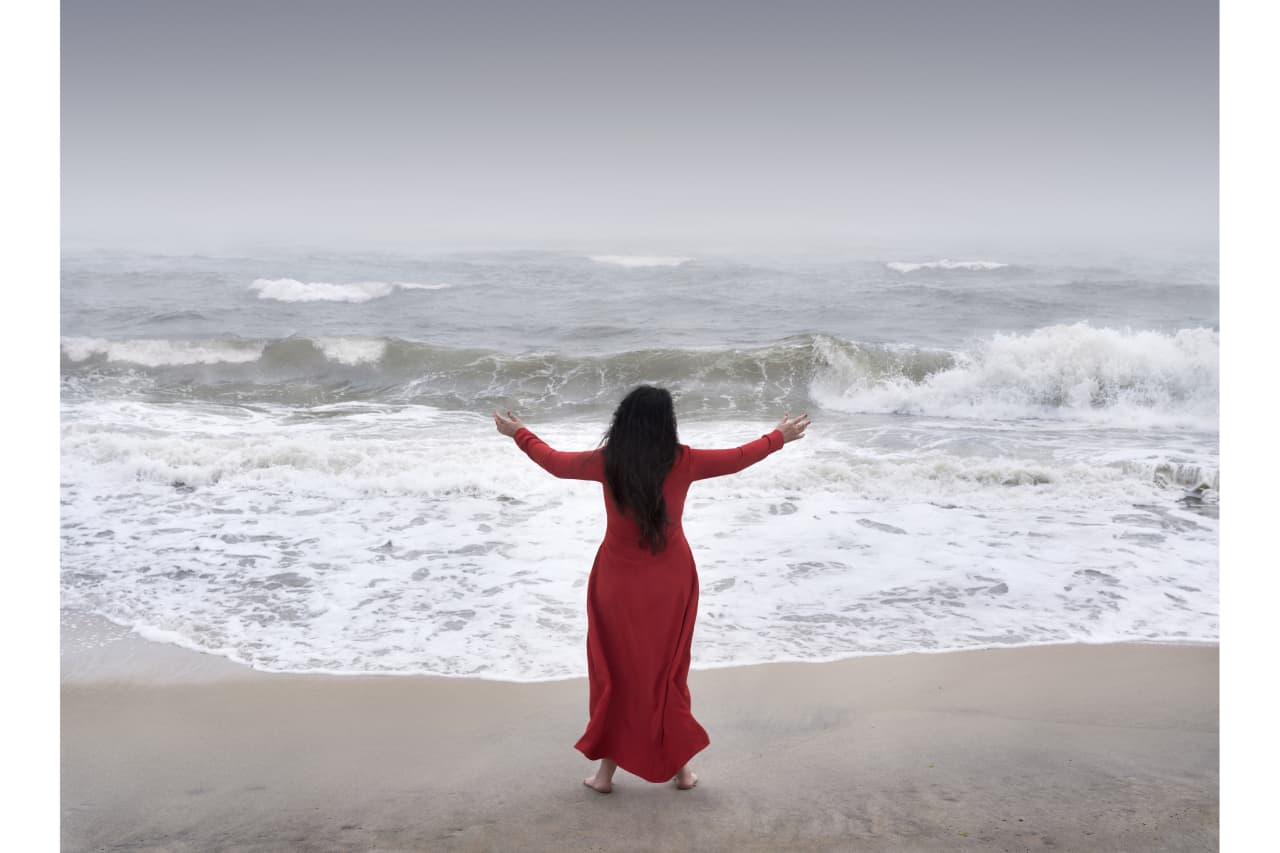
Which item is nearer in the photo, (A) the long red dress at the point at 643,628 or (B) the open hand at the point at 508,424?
(A) the long red dress at the point at 643,628

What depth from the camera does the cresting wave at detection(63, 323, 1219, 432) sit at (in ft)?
27.1

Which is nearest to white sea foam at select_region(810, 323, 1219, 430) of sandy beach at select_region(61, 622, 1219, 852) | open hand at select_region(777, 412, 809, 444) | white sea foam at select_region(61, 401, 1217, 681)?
white sea foam at select_region(61, 401, 1217, 681)

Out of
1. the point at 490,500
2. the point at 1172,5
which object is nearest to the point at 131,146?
the point at 490,500

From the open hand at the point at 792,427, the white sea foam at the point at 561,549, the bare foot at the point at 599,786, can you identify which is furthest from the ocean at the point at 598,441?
the open hand at the point at 792,427

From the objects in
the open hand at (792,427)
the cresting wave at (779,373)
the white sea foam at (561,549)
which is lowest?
the white sea foam at (561,549)

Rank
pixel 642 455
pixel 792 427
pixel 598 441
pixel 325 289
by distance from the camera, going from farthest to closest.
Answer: pixel 325 289, pixel 598 441, pixel 792 427, pixel 642 455

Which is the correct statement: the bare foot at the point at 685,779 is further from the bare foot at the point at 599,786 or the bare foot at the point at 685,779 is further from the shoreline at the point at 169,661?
the shoreline at the point at 169,661

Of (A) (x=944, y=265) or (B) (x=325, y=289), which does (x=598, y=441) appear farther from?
(A) (x=944, y=265)

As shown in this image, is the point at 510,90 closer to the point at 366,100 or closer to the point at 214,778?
the point at 366,100

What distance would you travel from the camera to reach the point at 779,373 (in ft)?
30.4

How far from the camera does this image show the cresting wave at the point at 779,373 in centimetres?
827

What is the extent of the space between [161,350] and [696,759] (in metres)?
10.4

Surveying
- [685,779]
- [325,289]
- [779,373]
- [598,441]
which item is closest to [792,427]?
[685,779]

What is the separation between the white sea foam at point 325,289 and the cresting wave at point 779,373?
182 centimetres
